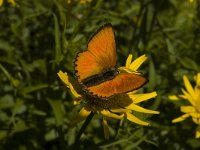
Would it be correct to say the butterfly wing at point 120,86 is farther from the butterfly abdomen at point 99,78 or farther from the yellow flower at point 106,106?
the yellow flower at point 106,106

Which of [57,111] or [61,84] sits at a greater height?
[61,84]

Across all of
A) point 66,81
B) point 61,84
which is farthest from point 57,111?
→ point 66,81

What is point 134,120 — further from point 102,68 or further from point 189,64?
point 189,64

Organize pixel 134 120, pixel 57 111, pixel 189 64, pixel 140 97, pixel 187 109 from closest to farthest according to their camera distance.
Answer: pixel 134 120
pixel 140 97
pixel 57 111
pixel 187 109
pixel 189 64

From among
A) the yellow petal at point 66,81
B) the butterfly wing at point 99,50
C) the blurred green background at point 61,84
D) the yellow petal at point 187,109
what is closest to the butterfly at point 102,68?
the butterfly wing at point 99,50

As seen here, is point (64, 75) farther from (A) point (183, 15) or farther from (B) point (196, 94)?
(A) point (183, 15)
